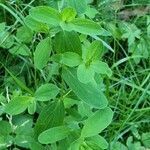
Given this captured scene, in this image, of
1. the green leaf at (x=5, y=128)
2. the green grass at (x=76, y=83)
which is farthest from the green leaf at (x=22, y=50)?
the green leaf at (x=5, y=128)

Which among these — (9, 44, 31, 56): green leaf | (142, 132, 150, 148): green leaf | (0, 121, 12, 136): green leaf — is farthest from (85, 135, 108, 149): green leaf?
(9, 44, 31, 56): green leaf

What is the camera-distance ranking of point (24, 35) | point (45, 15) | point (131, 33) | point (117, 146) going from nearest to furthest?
point (45, 15), point (117, 146), point (24, 35), point (131, 33)

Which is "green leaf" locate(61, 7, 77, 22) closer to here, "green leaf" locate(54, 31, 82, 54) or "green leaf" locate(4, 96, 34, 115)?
"green leaf" locate(54, 31, 82, 54)

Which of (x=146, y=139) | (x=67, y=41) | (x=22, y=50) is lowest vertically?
(x=146, y=139)

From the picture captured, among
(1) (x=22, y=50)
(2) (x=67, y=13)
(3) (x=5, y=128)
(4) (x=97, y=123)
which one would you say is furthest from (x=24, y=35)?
(4) (x=97, y=123)

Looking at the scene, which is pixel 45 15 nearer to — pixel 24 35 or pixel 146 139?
pixel 24 35

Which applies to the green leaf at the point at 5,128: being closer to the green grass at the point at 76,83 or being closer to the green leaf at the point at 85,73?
the green grass at the point at 76,83
